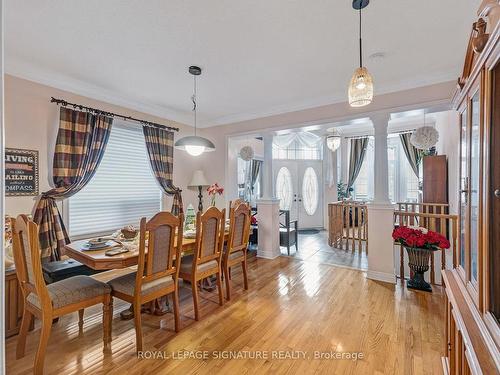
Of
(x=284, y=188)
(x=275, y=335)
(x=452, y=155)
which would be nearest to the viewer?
(x=275, y=335)

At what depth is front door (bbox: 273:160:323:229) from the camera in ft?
23.1

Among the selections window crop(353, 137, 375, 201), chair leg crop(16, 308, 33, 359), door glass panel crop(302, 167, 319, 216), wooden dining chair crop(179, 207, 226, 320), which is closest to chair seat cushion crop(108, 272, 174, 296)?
wooden dining chair crop(179, 207, 226, 320)

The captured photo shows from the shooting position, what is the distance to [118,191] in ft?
12.5

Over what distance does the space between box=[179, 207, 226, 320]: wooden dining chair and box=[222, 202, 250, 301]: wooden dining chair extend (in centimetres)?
16

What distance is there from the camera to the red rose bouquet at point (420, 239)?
2.96m

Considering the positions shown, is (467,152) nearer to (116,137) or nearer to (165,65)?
(165,65)

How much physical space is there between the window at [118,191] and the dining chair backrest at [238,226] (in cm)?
196

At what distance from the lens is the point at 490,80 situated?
3.08ft

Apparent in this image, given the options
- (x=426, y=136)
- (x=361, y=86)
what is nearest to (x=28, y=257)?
(x=361, y=86)

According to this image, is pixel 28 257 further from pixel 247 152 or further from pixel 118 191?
pixel 247 152

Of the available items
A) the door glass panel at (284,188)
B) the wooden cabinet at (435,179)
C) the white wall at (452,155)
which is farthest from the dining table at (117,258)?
the wooden cabinet at (435,179)

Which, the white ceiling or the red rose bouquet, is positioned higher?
the white ceiling

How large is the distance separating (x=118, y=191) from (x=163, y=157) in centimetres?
91

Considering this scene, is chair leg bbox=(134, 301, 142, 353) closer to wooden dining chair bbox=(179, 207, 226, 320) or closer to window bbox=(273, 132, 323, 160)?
wooden dining chair bbox=(179, 207, 226, 320)
